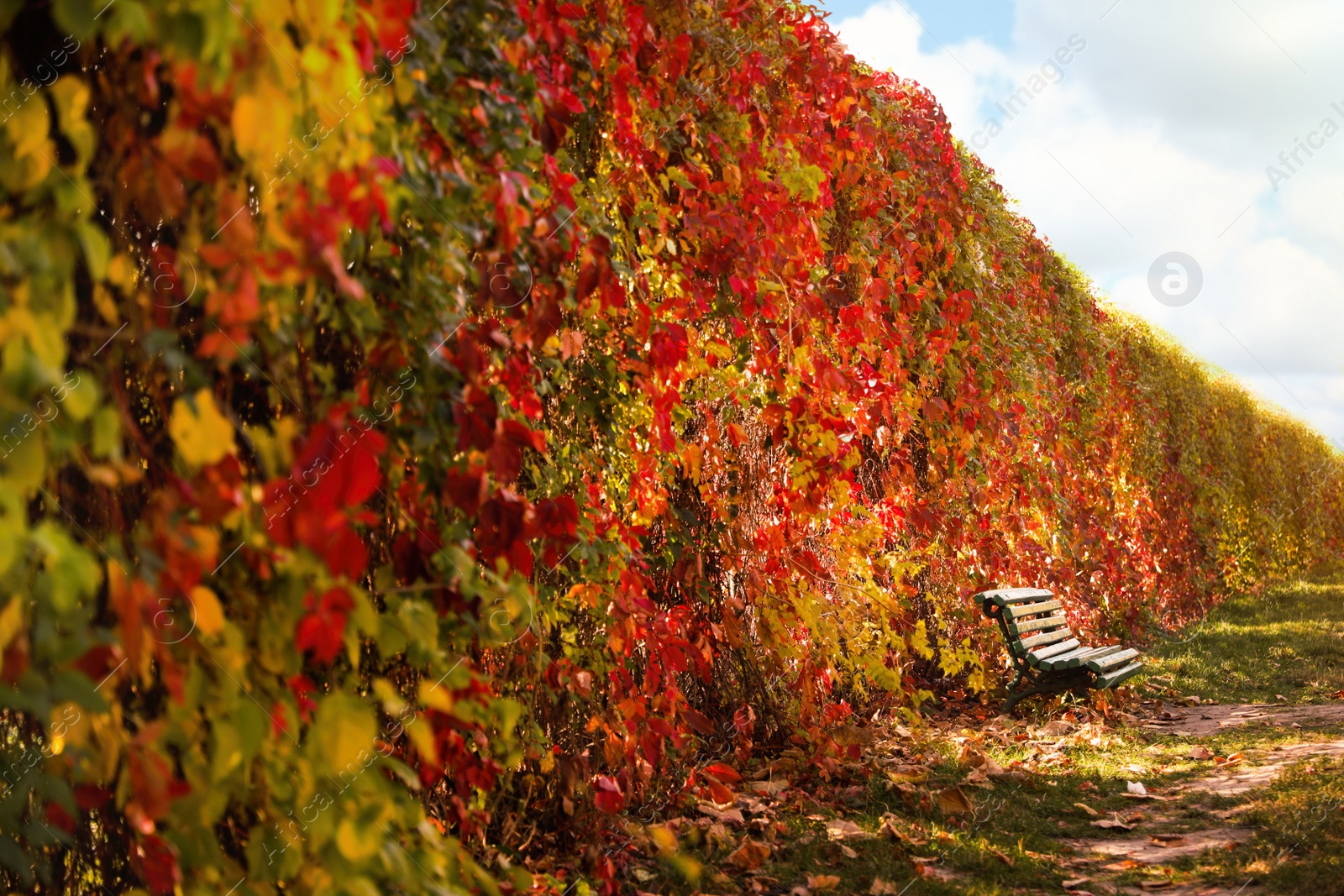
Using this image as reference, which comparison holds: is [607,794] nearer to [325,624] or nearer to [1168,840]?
[325,624]

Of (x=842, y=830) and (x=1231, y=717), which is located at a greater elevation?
(x=842, y=830)

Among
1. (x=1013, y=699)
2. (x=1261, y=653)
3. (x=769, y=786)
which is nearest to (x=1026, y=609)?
(x=1013, y=699)

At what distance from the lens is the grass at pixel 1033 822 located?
3012 millimetres

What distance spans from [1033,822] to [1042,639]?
2138mm

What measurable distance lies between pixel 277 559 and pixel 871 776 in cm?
307

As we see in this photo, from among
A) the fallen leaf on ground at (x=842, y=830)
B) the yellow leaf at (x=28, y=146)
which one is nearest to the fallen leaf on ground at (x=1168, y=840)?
the fallen leaf on ground at (x=842, y=830)

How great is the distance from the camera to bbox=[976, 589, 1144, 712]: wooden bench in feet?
17.4

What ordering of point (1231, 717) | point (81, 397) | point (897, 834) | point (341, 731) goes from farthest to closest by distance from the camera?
1. point (1231, 717)
2. point (897, 834)
3. point (341, 731)
4. point (81, 397)

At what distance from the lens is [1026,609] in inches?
217

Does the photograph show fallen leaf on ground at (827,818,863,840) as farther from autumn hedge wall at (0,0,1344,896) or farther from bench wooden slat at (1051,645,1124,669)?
bench wooden slat at (1051,645,1124,669)

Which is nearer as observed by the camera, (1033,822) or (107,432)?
(107,432)

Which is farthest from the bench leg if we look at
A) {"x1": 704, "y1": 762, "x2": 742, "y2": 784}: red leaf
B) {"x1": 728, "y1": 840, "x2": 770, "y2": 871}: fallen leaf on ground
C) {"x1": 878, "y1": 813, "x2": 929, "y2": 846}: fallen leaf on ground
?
{"x1": 728, "y1": 840, "x2": 770, "y2": 871}: fallen leaf on ground

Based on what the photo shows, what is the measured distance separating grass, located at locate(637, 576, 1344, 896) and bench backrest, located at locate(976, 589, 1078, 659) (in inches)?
13.8

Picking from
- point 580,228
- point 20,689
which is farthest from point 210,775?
point 580,228
